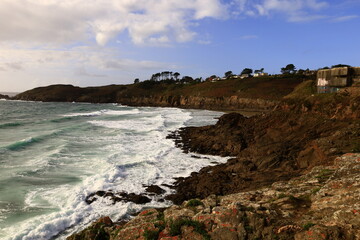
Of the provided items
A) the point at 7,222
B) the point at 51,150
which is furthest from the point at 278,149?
the point at 51,150

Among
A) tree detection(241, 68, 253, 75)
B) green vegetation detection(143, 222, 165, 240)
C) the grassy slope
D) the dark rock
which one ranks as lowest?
the dark rock

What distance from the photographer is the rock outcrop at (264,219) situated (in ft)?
21.4

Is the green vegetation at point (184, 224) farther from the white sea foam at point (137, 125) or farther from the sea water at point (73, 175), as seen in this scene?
the white sea foam at point (137, 125)

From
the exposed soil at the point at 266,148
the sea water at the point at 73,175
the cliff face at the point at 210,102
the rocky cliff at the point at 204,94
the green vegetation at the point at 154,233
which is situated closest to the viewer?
the green vegetation at the point at 154,233

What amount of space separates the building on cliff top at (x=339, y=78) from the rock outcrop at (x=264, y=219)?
744 inches

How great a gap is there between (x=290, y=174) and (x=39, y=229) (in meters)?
13.9

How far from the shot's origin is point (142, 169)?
19.5 m

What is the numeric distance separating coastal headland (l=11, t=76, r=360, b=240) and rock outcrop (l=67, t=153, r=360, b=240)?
0.03 metres

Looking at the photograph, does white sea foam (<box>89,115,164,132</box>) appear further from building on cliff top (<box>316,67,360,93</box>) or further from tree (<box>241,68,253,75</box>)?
tree (<box>241,68,253,75</box>)

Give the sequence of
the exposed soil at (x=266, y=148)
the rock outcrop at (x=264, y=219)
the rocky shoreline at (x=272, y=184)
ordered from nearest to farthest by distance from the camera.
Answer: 1. the rock outcrop at (x=264, y=219)
2. the rocky shoreline at (x=272, y=184)
3. the exposed soil at (x=266, y=148)

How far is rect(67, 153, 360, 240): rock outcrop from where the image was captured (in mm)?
6535

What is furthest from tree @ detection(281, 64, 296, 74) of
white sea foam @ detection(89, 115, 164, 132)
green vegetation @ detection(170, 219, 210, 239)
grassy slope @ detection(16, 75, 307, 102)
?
green vegetation @ detection(170, 219, 210, 239)

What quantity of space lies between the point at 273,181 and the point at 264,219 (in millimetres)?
8005

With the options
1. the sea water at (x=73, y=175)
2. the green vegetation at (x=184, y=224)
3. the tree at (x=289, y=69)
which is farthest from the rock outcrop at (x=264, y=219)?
the tree at (x=289, y=69)
